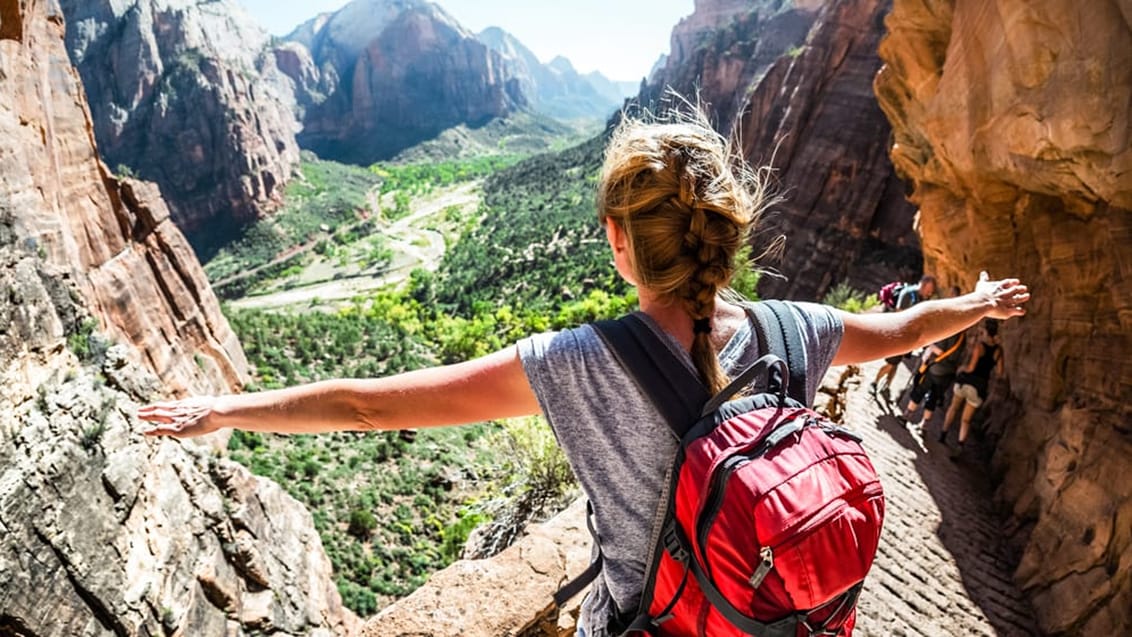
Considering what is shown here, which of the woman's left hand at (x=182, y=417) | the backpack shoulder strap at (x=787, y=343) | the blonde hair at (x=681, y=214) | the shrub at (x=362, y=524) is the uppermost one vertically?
the blonde hair at (x=681, y=214)

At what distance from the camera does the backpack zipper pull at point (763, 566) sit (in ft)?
3.60

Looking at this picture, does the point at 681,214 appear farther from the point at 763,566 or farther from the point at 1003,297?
the point at 1003,297

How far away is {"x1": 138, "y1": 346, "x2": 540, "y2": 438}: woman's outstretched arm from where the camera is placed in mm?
1235

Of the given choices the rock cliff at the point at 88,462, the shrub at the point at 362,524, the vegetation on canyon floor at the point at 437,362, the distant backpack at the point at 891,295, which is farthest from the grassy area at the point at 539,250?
the distant backpack at the point at 891,295

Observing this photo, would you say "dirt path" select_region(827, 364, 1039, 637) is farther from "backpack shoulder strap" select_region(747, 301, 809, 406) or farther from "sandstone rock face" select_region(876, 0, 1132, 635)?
"backpack shoulder strap" select_region(747, 301, 809, 406)

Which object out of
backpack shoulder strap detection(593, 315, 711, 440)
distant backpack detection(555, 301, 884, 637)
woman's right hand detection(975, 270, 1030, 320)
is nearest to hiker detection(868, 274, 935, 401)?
woman's right hand detection(975, 270, 1030, 320)

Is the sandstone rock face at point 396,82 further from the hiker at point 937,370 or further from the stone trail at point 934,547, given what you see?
the stone trail at point 934,547

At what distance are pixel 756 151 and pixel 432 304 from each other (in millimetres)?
27437

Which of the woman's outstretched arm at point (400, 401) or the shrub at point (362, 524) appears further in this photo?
the shrub at point (362, 524)

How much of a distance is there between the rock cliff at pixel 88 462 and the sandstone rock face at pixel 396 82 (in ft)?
393

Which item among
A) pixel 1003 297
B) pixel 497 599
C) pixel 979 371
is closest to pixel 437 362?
pixel 979 371

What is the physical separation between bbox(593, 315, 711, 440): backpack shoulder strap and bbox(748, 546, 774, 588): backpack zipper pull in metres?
0.25

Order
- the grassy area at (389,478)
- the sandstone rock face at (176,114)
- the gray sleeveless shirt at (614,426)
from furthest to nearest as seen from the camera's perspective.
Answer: the sandstone rock face at (176,114), the grassy area at (389,478), the gray sleeveless shirt at (614,426)

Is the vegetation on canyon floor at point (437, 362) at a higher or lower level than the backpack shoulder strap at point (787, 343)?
lower
